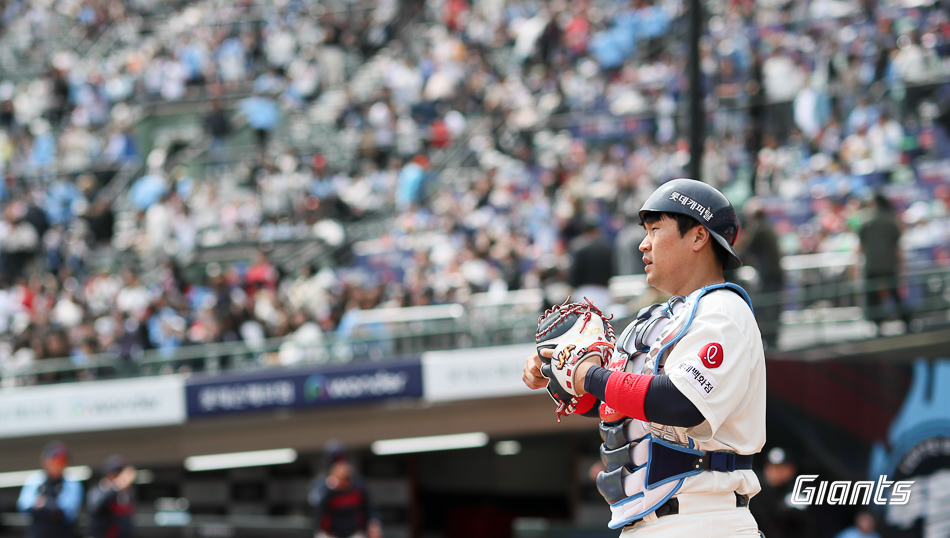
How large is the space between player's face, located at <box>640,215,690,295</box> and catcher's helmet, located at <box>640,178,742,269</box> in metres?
0.05

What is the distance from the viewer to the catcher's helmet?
120 inches

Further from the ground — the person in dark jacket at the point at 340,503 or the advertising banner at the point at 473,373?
the advertising banner at the point at 473,373

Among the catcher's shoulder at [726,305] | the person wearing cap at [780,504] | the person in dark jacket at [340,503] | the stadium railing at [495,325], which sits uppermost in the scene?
the catcher's shoulder at [726,305]

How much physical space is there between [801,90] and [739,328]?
11.5m

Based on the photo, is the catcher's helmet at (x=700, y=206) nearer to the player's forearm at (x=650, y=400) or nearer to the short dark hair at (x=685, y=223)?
the short dark hair at (x=685, y=223)

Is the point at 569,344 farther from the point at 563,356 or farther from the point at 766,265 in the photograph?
the point at 766,265

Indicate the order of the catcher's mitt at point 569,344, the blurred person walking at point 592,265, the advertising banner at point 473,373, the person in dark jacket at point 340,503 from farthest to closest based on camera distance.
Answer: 1. the advertising banner at point 473,373
2. the person in dark jacket at point 340,503
3. the blurred person walking at point 592,265
4. the catcher's mitt at point 569,344

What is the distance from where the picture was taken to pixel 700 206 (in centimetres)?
306

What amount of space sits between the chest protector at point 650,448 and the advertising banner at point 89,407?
33.8ft

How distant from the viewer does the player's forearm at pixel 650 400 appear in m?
2.82

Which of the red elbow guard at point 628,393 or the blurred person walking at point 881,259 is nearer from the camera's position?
the red elbow guard at point 628,393

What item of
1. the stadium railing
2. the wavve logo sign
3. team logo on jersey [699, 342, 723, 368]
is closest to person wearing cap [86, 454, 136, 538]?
the stadium railing

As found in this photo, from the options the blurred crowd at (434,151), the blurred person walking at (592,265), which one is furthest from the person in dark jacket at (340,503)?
the blurred person walking at (592,265)

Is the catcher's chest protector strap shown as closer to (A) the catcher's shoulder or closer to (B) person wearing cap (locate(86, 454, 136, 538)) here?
(A) the catcher's shoulder
